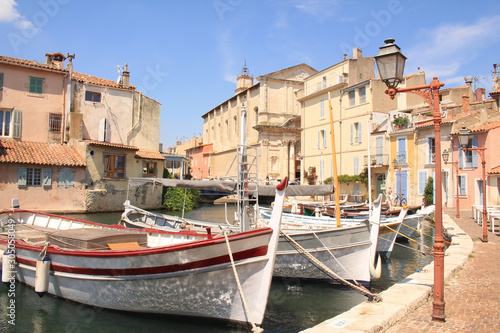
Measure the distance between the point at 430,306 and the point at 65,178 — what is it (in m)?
25.9

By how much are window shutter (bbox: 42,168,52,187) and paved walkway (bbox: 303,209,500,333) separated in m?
25.0

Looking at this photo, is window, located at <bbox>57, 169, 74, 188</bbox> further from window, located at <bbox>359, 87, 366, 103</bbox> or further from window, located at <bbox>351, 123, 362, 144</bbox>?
window, located at <bbox>359, 87, 366, 103</bbox>

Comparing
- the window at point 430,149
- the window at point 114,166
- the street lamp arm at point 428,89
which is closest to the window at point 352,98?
the window at point 430,149

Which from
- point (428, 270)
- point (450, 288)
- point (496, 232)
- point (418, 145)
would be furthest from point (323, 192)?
point (418, 145)

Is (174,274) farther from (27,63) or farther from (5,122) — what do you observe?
(27,63)

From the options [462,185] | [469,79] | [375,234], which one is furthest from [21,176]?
[469,79]

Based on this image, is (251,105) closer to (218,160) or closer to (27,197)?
(218,160)

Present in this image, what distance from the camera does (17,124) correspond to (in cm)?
2695

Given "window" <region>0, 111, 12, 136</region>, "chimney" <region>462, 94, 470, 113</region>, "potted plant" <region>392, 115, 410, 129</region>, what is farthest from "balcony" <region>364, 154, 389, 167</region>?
"window" <region>0, 111, 12, 136</region>

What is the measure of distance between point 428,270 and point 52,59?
31.0 metres

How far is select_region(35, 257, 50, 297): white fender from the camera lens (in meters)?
8.70

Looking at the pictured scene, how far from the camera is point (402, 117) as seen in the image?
31.0 meters

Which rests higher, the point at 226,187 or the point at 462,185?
the point at 462,185

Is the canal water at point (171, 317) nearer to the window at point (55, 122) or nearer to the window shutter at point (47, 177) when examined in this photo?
the window shutter at point (47, 177)
